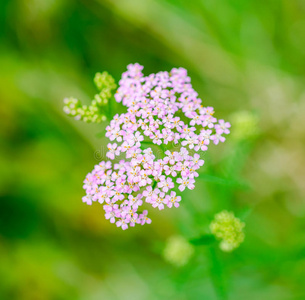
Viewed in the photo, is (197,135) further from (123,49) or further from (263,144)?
(123,49)

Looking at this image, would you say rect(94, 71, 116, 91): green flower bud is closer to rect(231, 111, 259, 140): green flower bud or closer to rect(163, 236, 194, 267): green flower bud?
rect(231, 111, 259, 140): green flower bud

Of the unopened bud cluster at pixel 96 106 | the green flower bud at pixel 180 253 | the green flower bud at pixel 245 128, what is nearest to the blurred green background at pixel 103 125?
the green flower bud at pixel 180 253

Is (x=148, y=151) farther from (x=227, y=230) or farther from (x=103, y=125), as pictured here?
(x=103, y=125)

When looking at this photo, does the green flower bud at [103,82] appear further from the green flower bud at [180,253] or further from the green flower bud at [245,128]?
the green flower bud at [180,253]

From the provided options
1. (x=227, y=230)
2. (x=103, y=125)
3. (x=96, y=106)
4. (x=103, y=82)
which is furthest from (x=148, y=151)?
(x=103, y=125)

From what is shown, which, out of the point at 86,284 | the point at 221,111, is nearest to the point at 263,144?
the point at 221,111

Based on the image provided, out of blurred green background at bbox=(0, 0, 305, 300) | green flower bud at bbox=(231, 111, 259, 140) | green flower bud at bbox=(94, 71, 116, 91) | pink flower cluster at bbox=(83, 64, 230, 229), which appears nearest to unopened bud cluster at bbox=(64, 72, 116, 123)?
green flower bud at bbox=(94, 71, 116, 91)

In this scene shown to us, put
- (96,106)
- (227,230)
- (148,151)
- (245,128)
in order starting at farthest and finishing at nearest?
1. (245,128)
2. (96,106)
3. (227,230)
4. (148,151)
